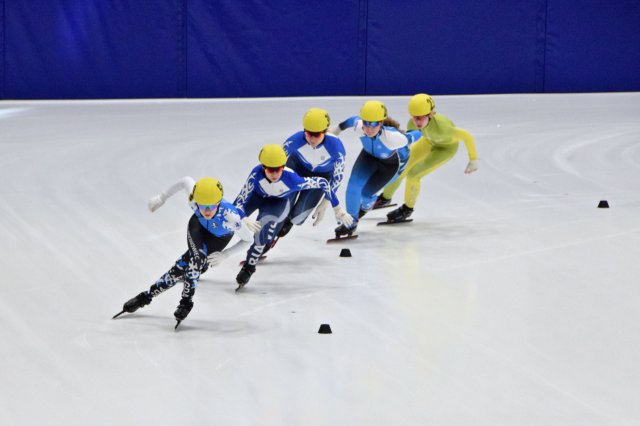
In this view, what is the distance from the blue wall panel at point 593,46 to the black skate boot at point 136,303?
1351 cm

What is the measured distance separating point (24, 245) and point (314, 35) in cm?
1034

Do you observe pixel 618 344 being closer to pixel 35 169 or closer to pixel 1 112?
pixel 35 169

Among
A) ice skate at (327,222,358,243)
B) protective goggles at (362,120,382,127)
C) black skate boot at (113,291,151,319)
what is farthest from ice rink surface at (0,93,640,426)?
protective goggles at (362,120,382,127)

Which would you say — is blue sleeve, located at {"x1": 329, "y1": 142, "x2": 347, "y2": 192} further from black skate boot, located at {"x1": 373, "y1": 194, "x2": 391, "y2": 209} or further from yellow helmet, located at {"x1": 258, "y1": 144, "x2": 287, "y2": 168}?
black skate boot, located at {"x1": 373, "y1": 194, "x2": 391, "y2": 209}

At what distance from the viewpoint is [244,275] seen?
647 centimetres

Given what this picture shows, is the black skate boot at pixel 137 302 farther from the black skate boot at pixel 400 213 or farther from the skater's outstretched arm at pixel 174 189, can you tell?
the black skate boot at pixel 400 213

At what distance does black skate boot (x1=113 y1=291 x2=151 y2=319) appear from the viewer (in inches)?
228

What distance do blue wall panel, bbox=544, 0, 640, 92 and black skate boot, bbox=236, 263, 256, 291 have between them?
41.6ft

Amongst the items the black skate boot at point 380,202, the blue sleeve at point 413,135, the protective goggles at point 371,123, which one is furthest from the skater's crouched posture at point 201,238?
the black skate boot at point 380,202

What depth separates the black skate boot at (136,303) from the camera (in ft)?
19.0

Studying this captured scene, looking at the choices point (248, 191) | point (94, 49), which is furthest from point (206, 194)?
point (94, 49)

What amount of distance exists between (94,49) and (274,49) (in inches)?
109

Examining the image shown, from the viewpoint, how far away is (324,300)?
20.5 ft

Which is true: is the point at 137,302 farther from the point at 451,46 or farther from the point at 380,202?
the point at 451,46
